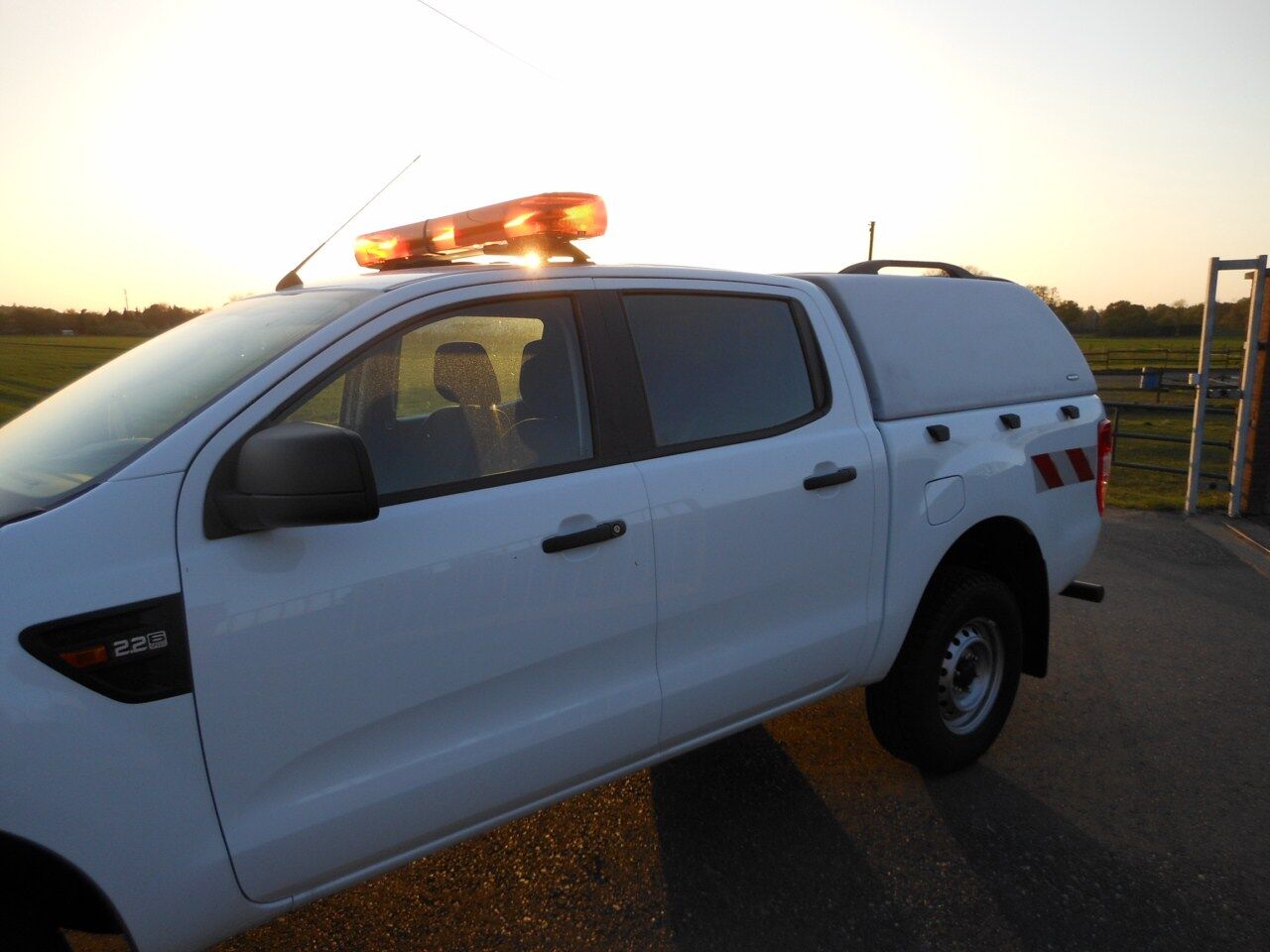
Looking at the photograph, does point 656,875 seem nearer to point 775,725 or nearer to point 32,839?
point 775,725

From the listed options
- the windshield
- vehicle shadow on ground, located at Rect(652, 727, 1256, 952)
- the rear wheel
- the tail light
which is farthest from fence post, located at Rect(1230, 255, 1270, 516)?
the windshield

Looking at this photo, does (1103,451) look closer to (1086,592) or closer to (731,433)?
(1086,592)

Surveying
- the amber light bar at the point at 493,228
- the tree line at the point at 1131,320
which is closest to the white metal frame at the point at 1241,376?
the amber light bar at the point at 493,228

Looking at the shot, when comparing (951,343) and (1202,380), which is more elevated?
(951,343)

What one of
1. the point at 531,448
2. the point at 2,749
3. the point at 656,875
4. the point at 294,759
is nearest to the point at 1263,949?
the point at 656,875

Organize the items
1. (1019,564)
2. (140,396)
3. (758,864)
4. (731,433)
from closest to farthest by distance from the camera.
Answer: (140,396) → (731,433) → (758,864) → (1019,564)

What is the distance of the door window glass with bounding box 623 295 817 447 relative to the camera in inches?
110

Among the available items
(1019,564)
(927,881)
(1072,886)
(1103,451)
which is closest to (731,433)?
(927,881)

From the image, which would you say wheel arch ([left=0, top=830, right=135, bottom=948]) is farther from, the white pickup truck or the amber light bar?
the amber light bar

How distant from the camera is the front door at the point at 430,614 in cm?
195

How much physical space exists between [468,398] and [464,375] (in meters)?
0.09

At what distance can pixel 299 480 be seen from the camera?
6.03ft

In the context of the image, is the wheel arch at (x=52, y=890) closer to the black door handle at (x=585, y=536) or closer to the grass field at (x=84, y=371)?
the black door handle at (x=585, y=536)

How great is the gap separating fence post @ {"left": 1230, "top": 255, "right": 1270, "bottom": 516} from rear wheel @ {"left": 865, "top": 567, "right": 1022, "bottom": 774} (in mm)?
6077
